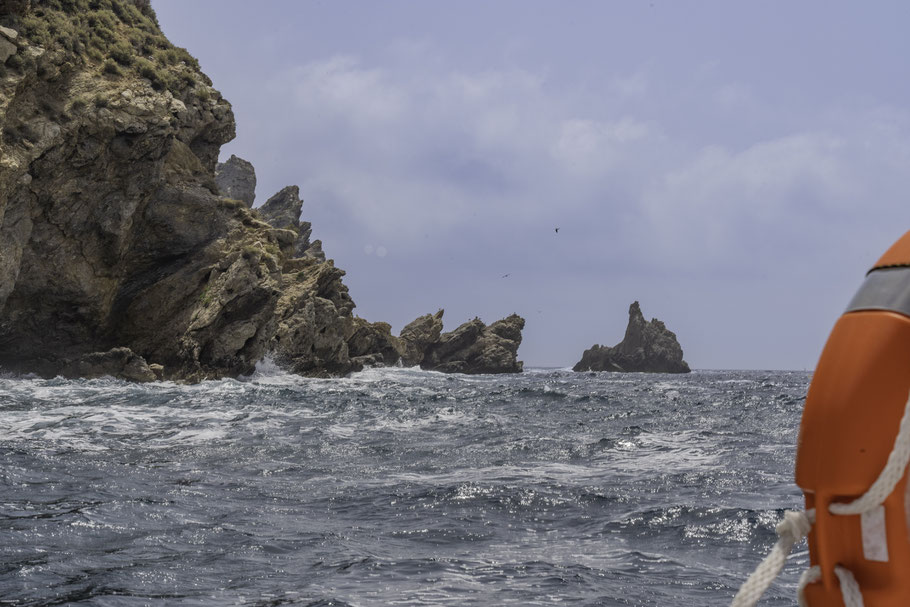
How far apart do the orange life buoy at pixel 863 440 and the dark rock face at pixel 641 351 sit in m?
126

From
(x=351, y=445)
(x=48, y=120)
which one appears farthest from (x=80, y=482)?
Answer: (x=48, y=120)

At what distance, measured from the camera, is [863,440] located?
2.02 m

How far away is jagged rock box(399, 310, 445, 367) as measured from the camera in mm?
87125

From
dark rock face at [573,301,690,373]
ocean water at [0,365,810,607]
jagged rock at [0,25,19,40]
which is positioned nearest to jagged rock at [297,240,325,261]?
jagged rock at [0,25,19,40]

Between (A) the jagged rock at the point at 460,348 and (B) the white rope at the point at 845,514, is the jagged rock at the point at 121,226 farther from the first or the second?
(A) the jagged rock at the point at 460,348

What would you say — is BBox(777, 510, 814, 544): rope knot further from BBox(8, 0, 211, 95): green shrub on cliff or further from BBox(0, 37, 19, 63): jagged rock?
BBox(8, 0, 211, 95): green shrub on cliff

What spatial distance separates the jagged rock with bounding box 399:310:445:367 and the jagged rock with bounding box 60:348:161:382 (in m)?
54.2

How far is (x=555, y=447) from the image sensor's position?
13.9 meters

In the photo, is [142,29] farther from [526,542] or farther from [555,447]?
[526,542]

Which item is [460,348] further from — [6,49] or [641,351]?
[6,49]

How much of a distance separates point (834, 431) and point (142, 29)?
42220 millimetres

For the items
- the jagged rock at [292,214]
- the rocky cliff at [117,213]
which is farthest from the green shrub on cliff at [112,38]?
the jagged rock at [292,214]

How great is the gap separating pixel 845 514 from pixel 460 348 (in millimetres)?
92520

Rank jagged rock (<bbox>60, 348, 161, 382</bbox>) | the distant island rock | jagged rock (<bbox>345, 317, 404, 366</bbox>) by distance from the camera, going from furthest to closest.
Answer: the distant island rock → jagged rock (<bbox>345, 317, 404, 366</bbox>) → jagged rock (<bbox>60, 348, 161, 382</bbox>)
